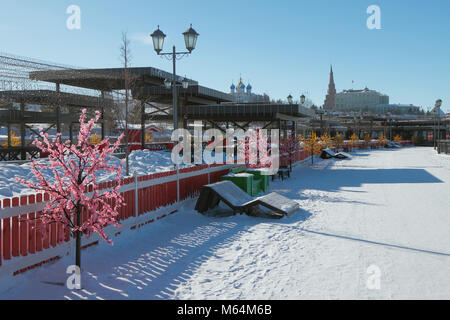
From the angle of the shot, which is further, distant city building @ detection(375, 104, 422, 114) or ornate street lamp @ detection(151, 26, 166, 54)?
distant city building @ detection(375, 104, 422, 114)

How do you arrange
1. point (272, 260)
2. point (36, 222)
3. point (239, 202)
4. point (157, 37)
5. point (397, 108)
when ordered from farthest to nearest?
point (397, 108) < point (157, 37) < point (239, 202) < point (272, 260) < point (36, 222)

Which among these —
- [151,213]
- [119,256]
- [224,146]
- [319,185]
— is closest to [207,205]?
[151,213]

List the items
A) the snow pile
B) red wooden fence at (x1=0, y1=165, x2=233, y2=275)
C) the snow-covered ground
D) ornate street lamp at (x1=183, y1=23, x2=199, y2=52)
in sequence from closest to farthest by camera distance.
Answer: the snow-covered ground → red wooden fence at (x1=0, y1=165, x2=233, y2=275) → the snow pile → ornate street lamp at (x1=183, y1=23, x2=199, y2=52)

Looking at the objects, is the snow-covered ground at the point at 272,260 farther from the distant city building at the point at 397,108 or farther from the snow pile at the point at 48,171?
the distant city building at the point at 397,108

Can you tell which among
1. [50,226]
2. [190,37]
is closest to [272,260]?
[50,226]

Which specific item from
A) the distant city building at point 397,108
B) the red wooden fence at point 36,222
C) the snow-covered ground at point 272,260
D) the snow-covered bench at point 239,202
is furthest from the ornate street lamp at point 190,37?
the distant city building at point 397,108

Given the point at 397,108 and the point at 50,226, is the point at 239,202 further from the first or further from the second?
the point at 397,108

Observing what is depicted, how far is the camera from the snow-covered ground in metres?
5.68

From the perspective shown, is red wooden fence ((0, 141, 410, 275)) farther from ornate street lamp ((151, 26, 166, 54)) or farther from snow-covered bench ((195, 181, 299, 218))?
ornate street lamp ((151, 26, 166, 54))

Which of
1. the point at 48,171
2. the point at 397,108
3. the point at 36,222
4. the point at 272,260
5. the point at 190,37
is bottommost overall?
the point at 272,260

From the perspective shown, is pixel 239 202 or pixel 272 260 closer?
pixel 272 260

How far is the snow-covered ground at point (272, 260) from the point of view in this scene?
568 centimetres

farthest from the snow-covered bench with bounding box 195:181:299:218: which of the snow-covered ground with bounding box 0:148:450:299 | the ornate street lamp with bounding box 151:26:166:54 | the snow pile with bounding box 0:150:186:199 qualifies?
the ornate street lamp with bounding box 151:26:166:54

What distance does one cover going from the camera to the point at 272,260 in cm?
715
